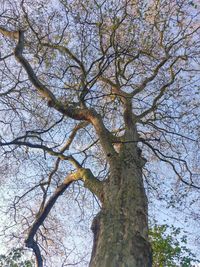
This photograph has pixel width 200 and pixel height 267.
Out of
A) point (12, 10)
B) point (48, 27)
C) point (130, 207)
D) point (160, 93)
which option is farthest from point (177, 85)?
point (130, 207)

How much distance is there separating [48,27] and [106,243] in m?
4.97

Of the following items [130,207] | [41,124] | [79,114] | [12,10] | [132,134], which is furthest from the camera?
[41,124]

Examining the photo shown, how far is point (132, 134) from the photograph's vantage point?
6500 mm

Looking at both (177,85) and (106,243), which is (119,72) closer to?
(177,85)

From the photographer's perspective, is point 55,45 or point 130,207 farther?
Result: point 55,45

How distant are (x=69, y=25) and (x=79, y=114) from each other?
227 cm

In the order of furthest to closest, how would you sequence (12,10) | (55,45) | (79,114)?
(55,45), (12,10), (79,114)

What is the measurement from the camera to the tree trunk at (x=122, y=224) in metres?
3.70

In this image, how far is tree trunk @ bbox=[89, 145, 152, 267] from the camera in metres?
3.70

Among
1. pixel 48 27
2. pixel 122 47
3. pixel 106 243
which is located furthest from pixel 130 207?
pixel 48 27

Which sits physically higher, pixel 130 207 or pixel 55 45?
pixel 55 45

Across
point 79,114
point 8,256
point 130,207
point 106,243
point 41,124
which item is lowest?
point 106,243

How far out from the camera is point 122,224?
4066 mm

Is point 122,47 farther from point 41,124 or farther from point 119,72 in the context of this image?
point 41,124
